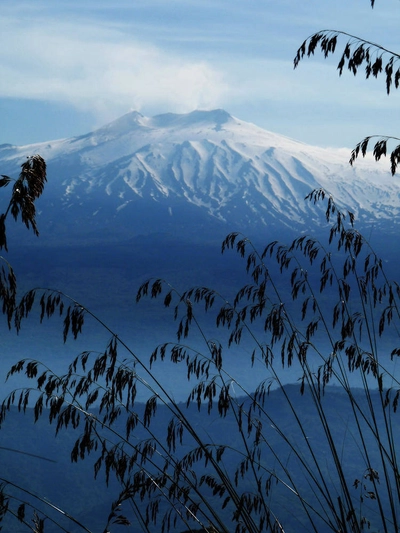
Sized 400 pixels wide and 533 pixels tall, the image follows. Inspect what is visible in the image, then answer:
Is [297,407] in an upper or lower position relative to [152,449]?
upper

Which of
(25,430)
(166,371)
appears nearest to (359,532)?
(25,430)

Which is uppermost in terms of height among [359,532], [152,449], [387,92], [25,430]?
[25,430]

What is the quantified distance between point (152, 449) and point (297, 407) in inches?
4778

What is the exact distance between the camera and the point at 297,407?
12131cm

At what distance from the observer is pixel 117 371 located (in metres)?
3.15

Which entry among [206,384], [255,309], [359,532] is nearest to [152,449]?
[206,384]

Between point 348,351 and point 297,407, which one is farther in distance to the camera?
point 297,407

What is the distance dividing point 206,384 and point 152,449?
524 millimetres

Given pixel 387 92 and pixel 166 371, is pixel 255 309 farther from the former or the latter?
pixel 166 371

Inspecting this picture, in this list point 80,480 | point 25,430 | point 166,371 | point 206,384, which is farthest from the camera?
point 166,371

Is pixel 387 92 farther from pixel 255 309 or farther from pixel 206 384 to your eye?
pixel 206 384

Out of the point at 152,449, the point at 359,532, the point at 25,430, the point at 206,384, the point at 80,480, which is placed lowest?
the point at 359,532

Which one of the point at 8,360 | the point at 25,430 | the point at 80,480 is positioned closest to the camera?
the point at 80,480

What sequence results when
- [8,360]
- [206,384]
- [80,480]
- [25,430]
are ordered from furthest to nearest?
[8,360] < [25,430] < [80,480] < [206,384]
